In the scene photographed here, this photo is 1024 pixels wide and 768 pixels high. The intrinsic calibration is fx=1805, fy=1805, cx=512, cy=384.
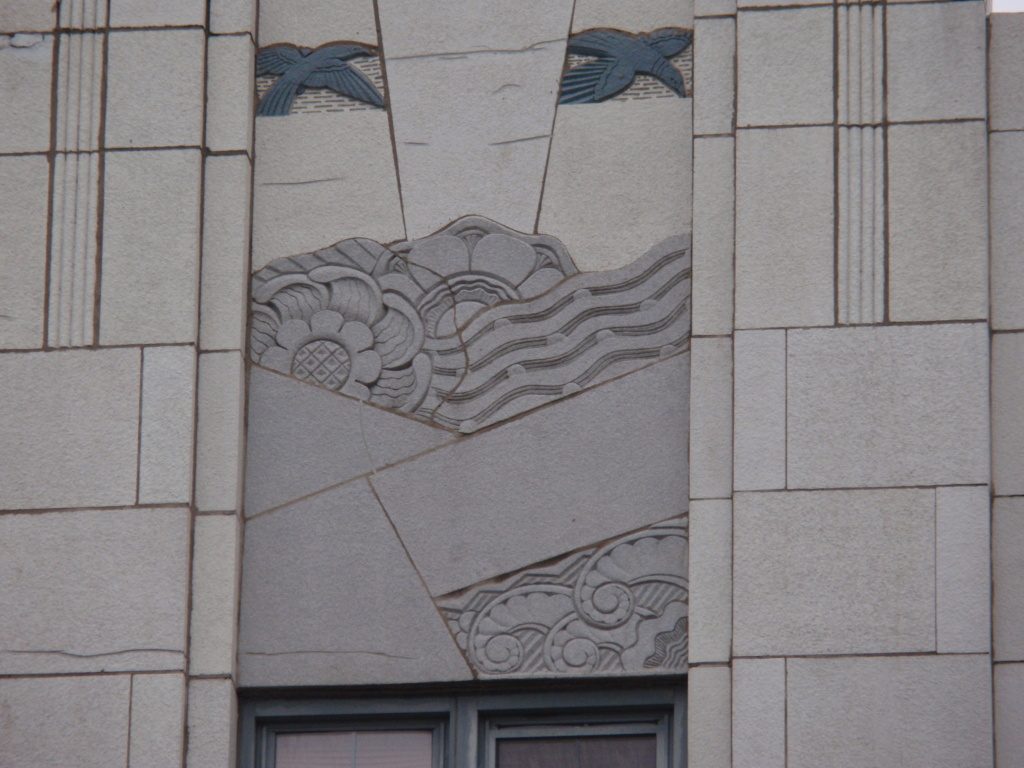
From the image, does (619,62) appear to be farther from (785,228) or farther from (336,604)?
(336,604)

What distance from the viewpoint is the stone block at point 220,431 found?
26.5 ft

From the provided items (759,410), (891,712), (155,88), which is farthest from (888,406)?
(155,88)

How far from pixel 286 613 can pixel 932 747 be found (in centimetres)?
283

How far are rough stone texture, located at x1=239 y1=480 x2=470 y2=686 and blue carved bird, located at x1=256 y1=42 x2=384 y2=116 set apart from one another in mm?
1953

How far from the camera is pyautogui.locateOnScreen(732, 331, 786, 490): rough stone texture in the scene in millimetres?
7773

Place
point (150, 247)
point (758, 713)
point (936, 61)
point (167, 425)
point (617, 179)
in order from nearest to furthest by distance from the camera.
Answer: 1. point (758, 713)
2. point (167, 425)
3. point (936, 61)
4. point (150, 247)
5. point (617, 179)

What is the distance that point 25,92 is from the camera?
864 centimetres

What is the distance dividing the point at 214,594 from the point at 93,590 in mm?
525

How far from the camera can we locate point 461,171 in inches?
338

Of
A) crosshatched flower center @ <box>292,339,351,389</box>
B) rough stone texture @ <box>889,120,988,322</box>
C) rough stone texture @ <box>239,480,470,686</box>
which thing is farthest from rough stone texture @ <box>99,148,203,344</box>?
rough stone texture @ <box>889,120,988,322</box>

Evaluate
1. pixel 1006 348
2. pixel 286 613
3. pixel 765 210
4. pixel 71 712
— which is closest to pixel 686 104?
pixel 765 210

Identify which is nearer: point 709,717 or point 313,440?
point 709,717

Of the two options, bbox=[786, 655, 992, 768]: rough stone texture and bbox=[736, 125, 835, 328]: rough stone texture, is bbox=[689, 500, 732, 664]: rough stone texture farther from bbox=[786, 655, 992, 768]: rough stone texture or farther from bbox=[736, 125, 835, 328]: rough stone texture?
bbox=[736, 125, 835, 328]: rough stone texture

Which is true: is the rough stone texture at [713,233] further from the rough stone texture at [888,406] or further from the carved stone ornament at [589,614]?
the carved stone ornament at [589,614]
